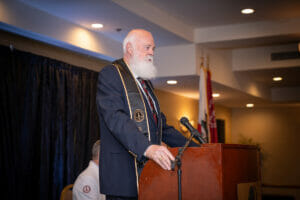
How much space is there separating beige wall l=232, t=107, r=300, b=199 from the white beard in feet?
30.4

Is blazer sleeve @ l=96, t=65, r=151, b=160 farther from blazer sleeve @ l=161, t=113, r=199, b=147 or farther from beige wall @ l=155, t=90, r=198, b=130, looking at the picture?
beige wall @ l=155, t=90, r=198, b=130

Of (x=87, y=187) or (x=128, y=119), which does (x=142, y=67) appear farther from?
(x=87, y=187)

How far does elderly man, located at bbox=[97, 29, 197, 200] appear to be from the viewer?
177 centimetres

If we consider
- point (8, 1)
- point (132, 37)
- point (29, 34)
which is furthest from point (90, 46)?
point (132, 37)

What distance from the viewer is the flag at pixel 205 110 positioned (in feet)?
18.9

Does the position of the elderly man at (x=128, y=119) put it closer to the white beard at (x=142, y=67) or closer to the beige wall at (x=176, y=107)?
the white beard at (x=142, y=67)

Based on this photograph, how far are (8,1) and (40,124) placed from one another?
1344mm

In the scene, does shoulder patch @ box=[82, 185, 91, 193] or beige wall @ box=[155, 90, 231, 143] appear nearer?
shoulder patch @ box=[82, 185, 91, 193]

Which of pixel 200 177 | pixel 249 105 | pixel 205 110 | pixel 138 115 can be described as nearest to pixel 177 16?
pixel 205 110

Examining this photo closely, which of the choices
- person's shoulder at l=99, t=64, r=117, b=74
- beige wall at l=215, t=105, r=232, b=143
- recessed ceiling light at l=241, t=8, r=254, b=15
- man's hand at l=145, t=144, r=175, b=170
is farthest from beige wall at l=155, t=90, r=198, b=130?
man's hand at l=145, t=144, r=175, b=170

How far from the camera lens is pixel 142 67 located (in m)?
2.14

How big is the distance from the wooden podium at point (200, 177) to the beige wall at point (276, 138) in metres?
9.49

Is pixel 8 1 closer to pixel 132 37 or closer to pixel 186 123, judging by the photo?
pixel 132 37

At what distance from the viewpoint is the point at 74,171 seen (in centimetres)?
495
